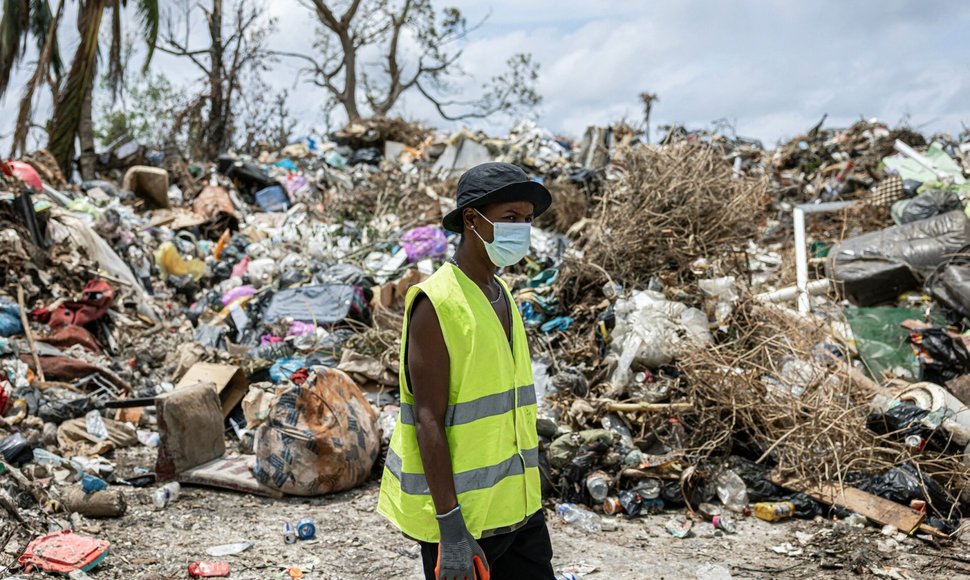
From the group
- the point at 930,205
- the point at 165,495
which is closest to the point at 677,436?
the point at 165,495

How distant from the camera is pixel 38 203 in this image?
7.35 meters

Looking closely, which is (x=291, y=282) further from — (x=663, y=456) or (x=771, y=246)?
(x=771, y=246)

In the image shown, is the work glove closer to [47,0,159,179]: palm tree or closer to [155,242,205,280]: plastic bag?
[155,242,205,280]: plastic bag

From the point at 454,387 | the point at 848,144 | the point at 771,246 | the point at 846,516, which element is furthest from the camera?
the point at 848,144

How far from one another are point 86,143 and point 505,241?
35.5 feet

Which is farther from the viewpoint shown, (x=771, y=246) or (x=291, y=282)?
(x=771, y=246)

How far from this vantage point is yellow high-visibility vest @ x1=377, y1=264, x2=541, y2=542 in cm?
164

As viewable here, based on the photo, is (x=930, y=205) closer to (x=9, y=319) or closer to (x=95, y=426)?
(x=95, y=426)

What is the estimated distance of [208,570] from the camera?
3172 mm

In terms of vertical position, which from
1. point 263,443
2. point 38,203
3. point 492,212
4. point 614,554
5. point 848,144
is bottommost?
point 614,554

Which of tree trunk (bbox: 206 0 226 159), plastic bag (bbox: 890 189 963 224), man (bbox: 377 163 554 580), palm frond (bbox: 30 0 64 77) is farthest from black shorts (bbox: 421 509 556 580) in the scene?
tree trunk (bbox: 206 0 226 159)

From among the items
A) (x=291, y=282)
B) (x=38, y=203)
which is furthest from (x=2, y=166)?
(x=291, y=282)

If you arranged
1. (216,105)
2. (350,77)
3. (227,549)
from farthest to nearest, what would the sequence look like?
(350,77)
(216,105)
(227,549)

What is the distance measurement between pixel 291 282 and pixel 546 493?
4.04 metres
